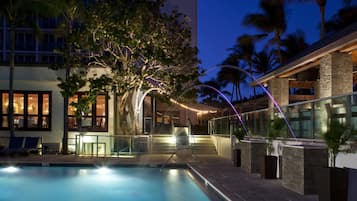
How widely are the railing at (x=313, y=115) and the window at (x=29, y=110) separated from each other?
1252 centimetres

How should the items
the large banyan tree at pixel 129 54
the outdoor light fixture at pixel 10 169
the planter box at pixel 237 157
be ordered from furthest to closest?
the large banyan tree at pixel 129 54
the outdoor light fixture at pixel 10 169
the planter box at pixel 237 157

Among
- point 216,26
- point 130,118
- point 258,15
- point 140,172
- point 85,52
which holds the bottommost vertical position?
point 140,172

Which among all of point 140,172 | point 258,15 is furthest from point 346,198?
point 258,15

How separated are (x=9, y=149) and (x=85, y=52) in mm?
6418

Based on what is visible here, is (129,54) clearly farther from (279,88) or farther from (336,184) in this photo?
(336,184)

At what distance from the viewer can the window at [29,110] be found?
2361 centimetres

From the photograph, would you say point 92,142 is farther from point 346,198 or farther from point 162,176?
point 346,198

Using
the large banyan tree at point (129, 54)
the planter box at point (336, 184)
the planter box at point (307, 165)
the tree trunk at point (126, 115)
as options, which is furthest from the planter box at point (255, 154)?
the tree trunk at point (126, 115)

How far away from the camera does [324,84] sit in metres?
14.6

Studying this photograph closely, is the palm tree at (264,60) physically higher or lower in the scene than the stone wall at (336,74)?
higher

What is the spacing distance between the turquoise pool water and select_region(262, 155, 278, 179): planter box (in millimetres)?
1761

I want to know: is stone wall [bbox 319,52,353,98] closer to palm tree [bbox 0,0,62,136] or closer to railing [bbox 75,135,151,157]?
railing [bbox 75,135,151,157]

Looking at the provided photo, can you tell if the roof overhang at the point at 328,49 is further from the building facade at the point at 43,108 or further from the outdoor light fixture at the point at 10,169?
the outdoor light fixture at the point at 10,169

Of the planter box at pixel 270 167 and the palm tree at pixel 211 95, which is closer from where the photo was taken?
the planter box at pixel 270 167
